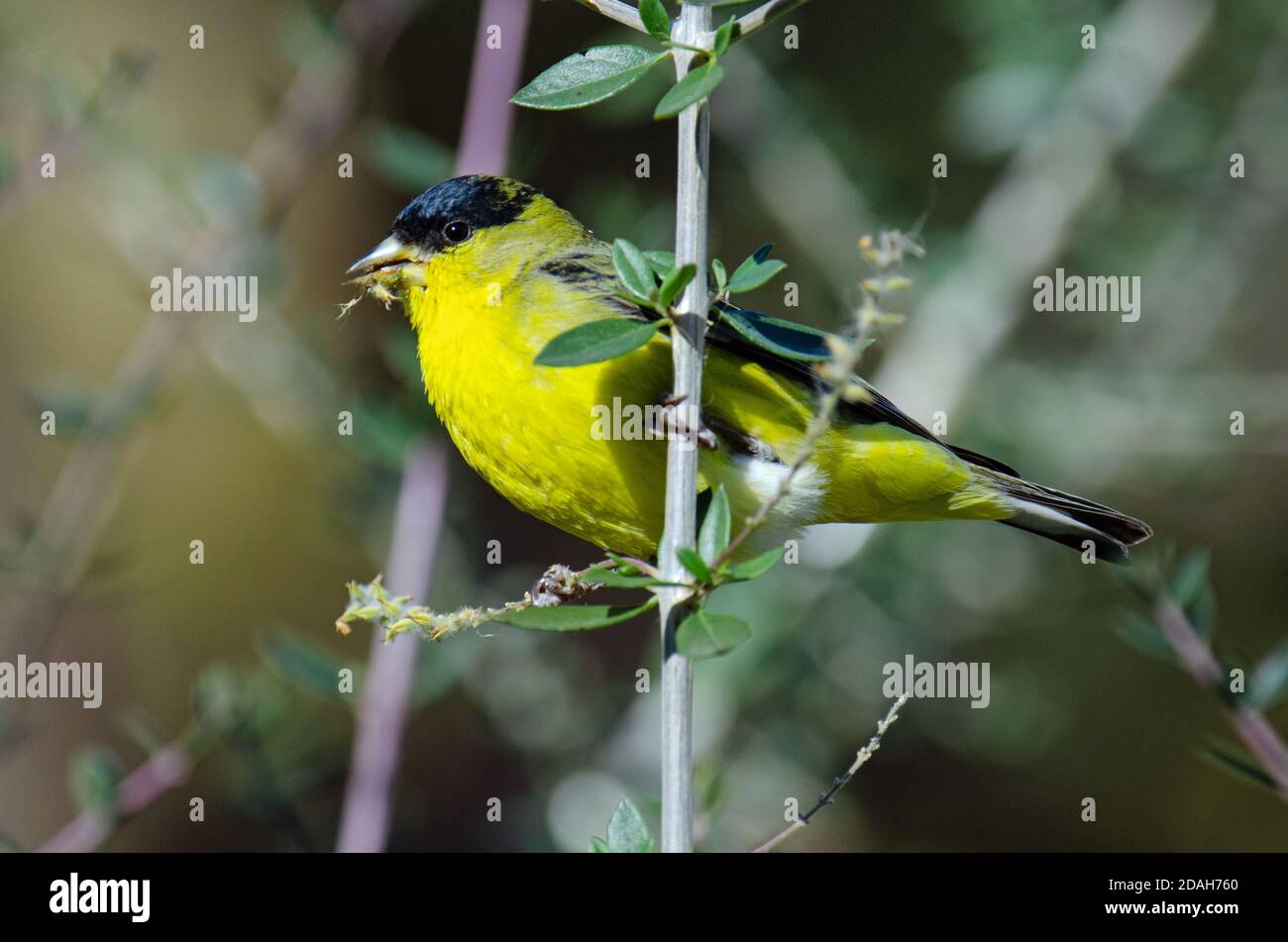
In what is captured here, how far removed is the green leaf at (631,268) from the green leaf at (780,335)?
9 centimetres

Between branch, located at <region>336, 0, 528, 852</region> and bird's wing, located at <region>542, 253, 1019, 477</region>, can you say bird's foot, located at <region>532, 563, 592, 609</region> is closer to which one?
branch, located at <region>336, 0, 528, 852</region>

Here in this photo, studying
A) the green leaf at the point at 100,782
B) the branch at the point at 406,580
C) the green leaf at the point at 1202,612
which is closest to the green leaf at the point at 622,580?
the green leaf at the point at 1202,612

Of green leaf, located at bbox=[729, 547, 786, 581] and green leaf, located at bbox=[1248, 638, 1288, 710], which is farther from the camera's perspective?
green leaf, located at bbox=[1248, 638, 1288, 710]

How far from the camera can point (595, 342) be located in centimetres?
137

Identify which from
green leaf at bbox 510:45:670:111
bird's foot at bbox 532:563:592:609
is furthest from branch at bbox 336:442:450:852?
green leaf at bbox 510:45:670:111

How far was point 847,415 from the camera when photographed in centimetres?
283

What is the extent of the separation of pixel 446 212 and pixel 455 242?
0.24 ft

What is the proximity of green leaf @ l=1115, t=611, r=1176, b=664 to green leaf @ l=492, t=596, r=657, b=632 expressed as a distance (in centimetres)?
90

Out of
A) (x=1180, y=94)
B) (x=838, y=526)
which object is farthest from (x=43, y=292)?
(x=1180, y=94)

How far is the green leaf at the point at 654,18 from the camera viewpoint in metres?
1.30

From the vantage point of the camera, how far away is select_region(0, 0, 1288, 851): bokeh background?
2.96 m

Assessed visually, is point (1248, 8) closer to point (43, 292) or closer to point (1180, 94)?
point (1180, 94)

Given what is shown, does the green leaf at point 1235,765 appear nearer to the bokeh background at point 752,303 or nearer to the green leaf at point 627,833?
the green leaf at point 627,833

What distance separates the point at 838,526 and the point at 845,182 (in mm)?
974
